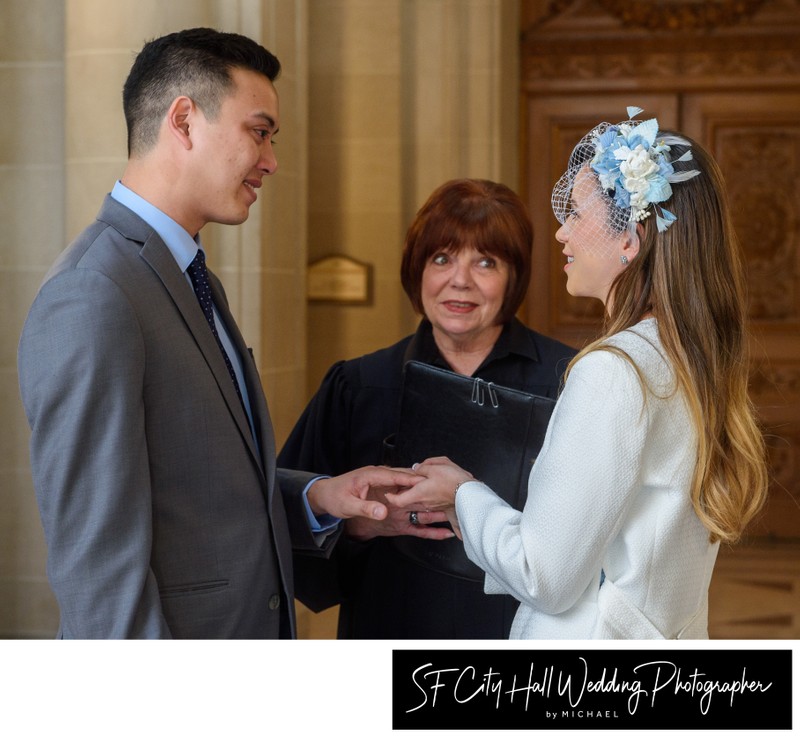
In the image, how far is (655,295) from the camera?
1977mm

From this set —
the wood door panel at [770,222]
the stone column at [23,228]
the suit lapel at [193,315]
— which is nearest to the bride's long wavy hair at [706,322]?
the suit lapel at [193,315]

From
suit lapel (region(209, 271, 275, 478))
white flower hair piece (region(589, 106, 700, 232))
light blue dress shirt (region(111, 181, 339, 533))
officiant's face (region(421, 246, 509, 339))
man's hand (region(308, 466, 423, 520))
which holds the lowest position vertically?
man's hand (region(308, 466, 423, 520))

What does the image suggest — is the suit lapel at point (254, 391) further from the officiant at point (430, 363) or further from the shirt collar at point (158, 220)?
the officiant at point (430, 363)

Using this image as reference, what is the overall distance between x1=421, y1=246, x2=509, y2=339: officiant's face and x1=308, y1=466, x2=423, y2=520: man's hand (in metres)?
0.60

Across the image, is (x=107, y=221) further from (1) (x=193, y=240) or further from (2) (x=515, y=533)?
(2) (x=515, y=533)

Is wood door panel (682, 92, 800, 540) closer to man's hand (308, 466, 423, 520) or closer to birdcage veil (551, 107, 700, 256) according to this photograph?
man's hand (308, 466, 423, 520)

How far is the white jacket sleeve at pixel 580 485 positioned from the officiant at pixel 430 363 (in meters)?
0.83

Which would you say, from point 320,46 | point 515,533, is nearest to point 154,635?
point 515,533

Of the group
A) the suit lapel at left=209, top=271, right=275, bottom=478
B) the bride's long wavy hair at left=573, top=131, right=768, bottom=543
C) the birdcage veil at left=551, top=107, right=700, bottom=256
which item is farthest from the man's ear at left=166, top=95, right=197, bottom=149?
the bride's long wavy hair at left=573, top=131, right=768, bottom=543

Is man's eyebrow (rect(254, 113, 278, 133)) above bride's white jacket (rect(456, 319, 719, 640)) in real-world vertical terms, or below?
above

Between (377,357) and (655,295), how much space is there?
121 cm

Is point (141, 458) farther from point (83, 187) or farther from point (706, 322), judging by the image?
point (83, 187)

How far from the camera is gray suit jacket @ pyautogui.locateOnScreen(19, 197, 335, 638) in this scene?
1802 mm

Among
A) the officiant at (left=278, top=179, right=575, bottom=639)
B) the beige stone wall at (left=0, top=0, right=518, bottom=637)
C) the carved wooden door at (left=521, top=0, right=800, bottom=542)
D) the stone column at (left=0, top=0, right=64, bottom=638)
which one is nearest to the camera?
the officiant at (left=278, top=179, right=575, bottom=639)
